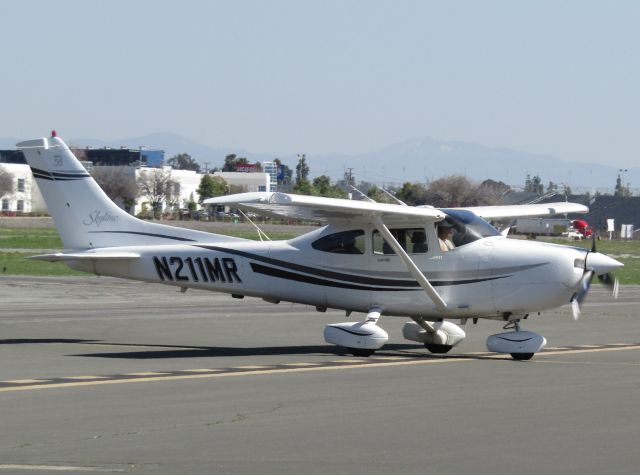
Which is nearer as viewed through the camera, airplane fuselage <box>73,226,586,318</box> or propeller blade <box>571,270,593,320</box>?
propeller blade <box>571,270,593,320</box>

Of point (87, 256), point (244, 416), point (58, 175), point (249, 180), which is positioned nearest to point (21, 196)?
point (249, 180)

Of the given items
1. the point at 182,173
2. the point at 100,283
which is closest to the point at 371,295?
the point at 100,283

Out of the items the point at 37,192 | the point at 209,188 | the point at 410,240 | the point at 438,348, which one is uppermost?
the point at 410,240

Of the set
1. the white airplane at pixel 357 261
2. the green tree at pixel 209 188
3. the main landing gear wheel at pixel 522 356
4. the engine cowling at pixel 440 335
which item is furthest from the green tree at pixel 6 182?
the main landing gear wheel at pixel 522 356

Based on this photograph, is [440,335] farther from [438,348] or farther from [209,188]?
[209,188]

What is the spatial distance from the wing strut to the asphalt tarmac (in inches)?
33.6

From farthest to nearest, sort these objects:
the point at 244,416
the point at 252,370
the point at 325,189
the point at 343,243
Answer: the point at 325,189, the point at 343,243, the point at 252,370, the point at 244,416

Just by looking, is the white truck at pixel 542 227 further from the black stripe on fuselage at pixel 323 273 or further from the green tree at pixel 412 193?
the black stripe on fuselage at pixel 323 273

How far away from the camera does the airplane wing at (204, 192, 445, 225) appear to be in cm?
1692

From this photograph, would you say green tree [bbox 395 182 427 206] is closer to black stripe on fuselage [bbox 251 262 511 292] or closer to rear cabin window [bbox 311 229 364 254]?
black stripe on fuselage [bbox 251 262 511 292]

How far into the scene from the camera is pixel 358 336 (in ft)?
59.4

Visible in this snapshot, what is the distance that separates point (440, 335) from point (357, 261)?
5.74ft

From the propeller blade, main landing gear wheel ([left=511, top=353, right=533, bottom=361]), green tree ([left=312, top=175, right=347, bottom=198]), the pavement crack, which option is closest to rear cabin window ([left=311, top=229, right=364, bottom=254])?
main landing gear wheel ([left=511, top=353, right=533, bottom=361])

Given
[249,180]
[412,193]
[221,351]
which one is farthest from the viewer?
[249,180]
